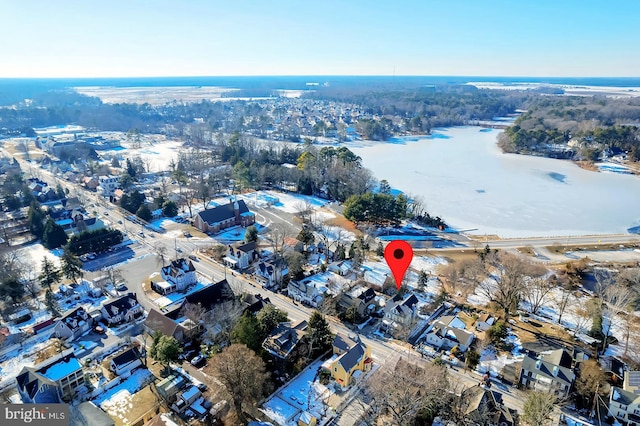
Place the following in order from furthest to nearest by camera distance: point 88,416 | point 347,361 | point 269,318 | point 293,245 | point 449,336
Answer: point 293,245, point 449,336, point 269,318, point 347,361, point 88,416

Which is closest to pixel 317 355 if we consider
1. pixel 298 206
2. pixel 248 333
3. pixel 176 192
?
pixel 248 333

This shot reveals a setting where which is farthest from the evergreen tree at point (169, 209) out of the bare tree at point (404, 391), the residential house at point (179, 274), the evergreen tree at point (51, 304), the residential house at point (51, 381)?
the bare tree at point (404, 391)

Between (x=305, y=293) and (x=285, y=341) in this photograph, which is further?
(x=305, y=293)

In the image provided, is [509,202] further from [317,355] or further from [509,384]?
[317,355]

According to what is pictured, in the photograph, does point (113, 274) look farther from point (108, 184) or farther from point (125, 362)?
point (108, 184)

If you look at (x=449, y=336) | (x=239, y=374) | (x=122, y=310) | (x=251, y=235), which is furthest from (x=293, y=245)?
(x=239, y=374)

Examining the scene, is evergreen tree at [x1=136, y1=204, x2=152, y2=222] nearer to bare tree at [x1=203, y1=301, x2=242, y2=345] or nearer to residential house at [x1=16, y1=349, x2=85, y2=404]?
bare tree at [x1=203, y1=301, x2=242, y2=345]
